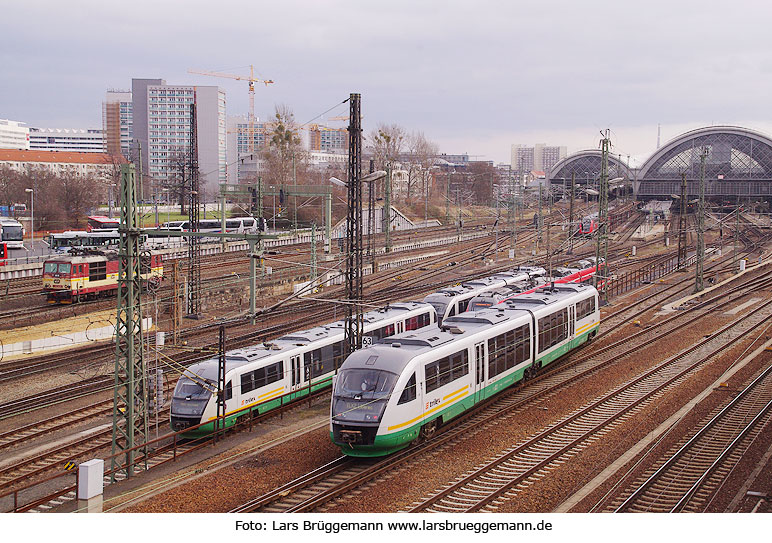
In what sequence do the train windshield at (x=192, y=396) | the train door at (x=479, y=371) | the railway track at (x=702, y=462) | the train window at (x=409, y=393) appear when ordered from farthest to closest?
the train door at (x=479, y=371)
the train windshield at (x=192, y=396)
the train window at (x=409, y=393)
the railway track at (x=702, y=462)

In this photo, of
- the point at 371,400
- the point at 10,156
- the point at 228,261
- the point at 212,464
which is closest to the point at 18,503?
the point at 212,464

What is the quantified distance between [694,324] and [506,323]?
1591cm

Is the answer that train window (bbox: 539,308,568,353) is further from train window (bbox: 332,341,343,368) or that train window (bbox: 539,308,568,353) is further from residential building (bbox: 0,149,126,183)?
residential building (bbox: 0,149,126,183)

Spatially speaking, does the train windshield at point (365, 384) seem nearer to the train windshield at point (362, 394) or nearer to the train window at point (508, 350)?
the train windshield at point (362, 394)

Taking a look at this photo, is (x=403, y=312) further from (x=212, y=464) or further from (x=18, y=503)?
(x=18, y=503)

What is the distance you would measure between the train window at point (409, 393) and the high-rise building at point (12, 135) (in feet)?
439

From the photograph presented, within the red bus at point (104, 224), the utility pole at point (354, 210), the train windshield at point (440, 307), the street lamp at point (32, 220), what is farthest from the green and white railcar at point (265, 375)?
the red bus at point (104, 224)

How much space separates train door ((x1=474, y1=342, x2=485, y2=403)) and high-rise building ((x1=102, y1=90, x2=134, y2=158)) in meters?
174

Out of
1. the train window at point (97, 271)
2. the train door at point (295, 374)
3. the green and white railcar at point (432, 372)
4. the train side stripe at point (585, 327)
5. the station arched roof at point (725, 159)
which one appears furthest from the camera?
the station arched roof at point (725, 159)

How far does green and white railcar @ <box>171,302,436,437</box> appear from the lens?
63.7ft

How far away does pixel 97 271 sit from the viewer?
41719 mm

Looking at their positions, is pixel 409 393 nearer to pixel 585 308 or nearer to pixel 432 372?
pixel 432 372

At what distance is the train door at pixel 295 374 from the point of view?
22.0 m

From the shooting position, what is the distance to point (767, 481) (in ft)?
49.9
